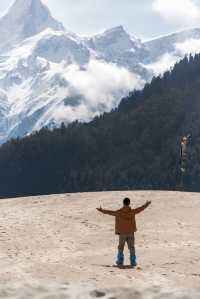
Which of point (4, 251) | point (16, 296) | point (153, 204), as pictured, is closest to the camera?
point (16, 296)

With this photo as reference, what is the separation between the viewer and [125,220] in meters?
23.1

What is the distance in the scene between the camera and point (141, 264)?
23.3m

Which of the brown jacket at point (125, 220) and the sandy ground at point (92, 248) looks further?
the brown jacket at point (125, 220)

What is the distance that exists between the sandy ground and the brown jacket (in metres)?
1.50

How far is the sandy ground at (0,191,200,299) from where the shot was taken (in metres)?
17.9

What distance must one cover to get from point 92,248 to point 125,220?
5917 millimetres

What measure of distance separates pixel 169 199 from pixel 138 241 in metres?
13.1

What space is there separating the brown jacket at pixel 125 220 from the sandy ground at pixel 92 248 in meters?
1.50

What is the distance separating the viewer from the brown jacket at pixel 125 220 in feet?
75.5

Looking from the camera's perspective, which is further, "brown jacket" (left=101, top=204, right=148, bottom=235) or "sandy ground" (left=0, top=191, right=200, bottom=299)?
"brown jacket" (left=101, top=204, right=148, bottom=235)

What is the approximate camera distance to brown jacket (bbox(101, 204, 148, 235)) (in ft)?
75.5

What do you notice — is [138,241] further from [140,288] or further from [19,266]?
[140,288]

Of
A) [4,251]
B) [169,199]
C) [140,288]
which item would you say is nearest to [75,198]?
[169,199]

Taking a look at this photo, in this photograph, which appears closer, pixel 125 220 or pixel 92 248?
pixel 125 220
